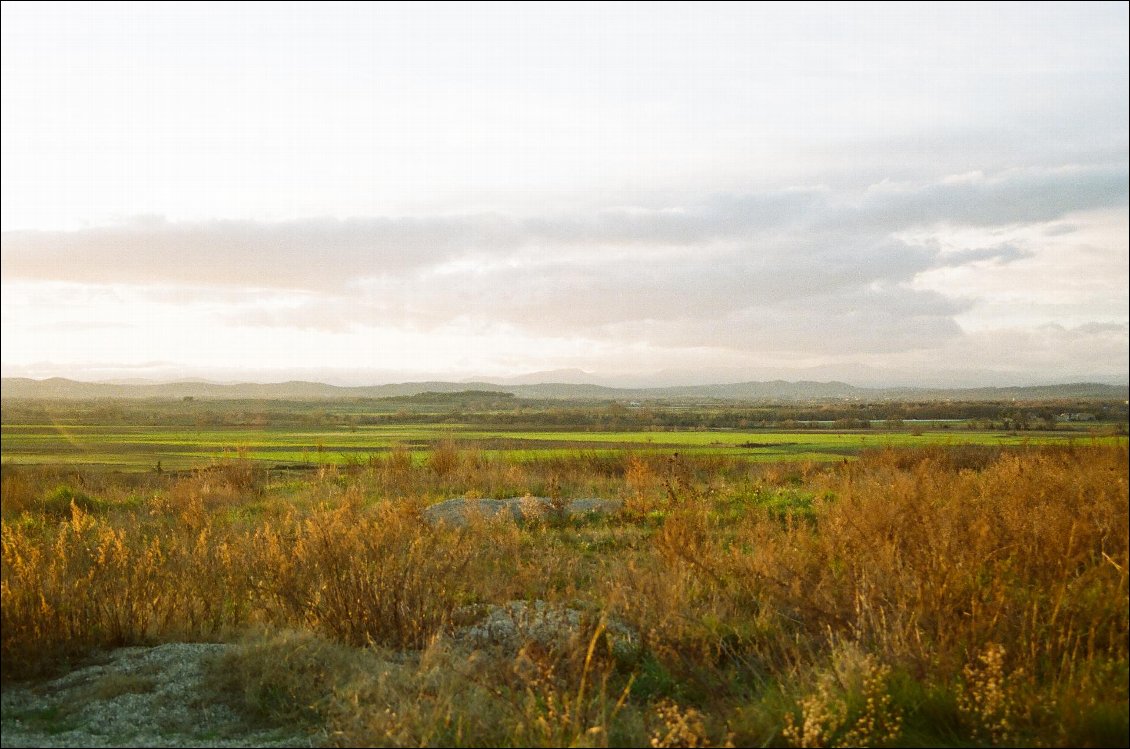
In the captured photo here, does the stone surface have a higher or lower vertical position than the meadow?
lower

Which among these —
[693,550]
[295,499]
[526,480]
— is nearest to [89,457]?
[295,499]

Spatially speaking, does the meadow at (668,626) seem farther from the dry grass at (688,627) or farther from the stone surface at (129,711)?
the stone surface at (129,711)

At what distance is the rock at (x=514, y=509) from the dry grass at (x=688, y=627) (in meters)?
4.62

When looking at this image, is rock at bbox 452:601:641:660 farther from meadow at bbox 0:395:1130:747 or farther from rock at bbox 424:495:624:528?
rock at bbox 424:495:624:528

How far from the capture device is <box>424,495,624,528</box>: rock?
1521 centimetres

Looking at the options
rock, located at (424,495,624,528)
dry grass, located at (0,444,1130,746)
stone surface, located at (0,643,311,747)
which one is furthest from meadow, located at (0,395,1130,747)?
rock, located at (424,495,624,528)

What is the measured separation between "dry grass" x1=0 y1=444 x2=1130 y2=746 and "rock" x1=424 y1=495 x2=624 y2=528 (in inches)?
182

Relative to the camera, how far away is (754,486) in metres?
21.1

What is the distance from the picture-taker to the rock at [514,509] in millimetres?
15211

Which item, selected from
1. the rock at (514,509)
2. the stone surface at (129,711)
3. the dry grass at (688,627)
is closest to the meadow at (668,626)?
the dry grass at (688,627)

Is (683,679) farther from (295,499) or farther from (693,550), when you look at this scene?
(295,499)

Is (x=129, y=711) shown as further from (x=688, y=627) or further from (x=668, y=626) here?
(x=688, y=627)

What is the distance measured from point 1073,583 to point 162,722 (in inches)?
271

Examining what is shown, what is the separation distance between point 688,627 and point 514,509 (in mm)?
10343
